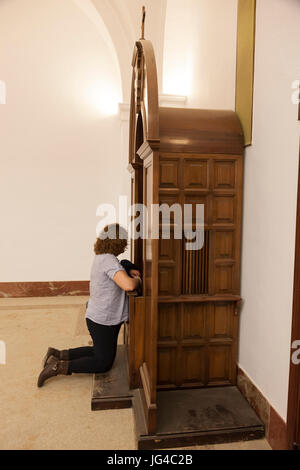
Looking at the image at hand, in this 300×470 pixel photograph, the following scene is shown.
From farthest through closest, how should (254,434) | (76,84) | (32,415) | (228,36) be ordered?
(76,84), (228,36), (32,415), (254,434)

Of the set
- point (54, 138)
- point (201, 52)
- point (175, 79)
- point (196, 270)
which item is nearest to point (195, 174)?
point (196, 270)

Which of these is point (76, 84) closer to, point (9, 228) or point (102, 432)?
point (9, 228)

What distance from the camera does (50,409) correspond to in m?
2.97

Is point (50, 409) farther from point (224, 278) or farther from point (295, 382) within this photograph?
point (295, 382)

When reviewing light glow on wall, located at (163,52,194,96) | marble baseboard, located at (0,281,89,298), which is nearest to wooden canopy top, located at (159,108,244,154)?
light glow on wall, located at (163,52,194,96)

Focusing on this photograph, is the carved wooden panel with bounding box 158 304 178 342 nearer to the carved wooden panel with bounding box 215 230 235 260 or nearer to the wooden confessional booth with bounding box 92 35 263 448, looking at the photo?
the wooden confessional booth with bounding box 92 35 263 448

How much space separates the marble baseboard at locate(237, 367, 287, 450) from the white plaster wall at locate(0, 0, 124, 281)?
413 centimetres

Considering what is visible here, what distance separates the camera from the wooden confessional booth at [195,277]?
297 centimetres

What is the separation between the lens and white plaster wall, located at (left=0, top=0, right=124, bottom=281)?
622 centimetres

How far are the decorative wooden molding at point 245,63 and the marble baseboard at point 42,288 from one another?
177 inches

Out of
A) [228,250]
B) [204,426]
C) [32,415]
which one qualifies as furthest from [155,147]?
[32,415]

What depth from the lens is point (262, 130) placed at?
2.71 m

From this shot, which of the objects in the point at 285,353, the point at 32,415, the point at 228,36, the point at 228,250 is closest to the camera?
the point at 285,353

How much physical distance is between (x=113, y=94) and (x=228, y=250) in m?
4.49
